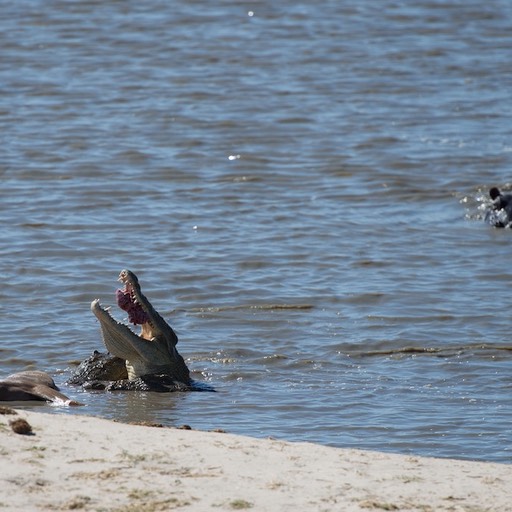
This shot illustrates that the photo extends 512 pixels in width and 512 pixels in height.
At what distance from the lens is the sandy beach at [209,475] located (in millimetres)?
5543

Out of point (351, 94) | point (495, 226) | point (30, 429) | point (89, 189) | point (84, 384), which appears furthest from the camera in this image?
point (351, 94)

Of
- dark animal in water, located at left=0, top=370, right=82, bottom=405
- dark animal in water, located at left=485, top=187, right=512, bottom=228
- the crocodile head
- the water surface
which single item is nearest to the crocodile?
the crocodile head

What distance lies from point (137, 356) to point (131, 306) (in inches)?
12.9

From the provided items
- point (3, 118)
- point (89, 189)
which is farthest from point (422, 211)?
point (3, 118)

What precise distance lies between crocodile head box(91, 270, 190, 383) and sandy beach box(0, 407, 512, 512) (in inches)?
86.0

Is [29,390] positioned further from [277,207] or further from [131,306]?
[277,207]

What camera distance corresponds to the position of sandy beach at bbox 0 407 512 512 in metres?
5.54

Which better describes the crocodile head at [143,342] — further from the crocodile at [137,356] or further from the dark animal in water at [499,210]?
the dark animal in water at [499,210]

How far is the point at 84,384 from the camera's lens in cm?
884

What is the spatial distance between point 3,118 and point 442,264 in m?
7.47

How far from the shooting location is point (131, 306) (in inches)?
353

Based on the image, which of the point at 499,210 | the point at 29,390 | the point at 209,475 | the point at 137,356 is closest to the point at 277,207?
the point at 499,210

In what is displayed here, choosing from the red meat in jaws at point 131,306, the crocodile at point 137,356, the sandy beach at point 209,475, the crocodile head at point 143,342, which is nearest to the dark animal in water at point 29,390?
the crocodile at point 137,356

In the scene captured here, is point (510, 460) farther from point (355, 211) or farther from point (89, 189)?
point (89, 189)
